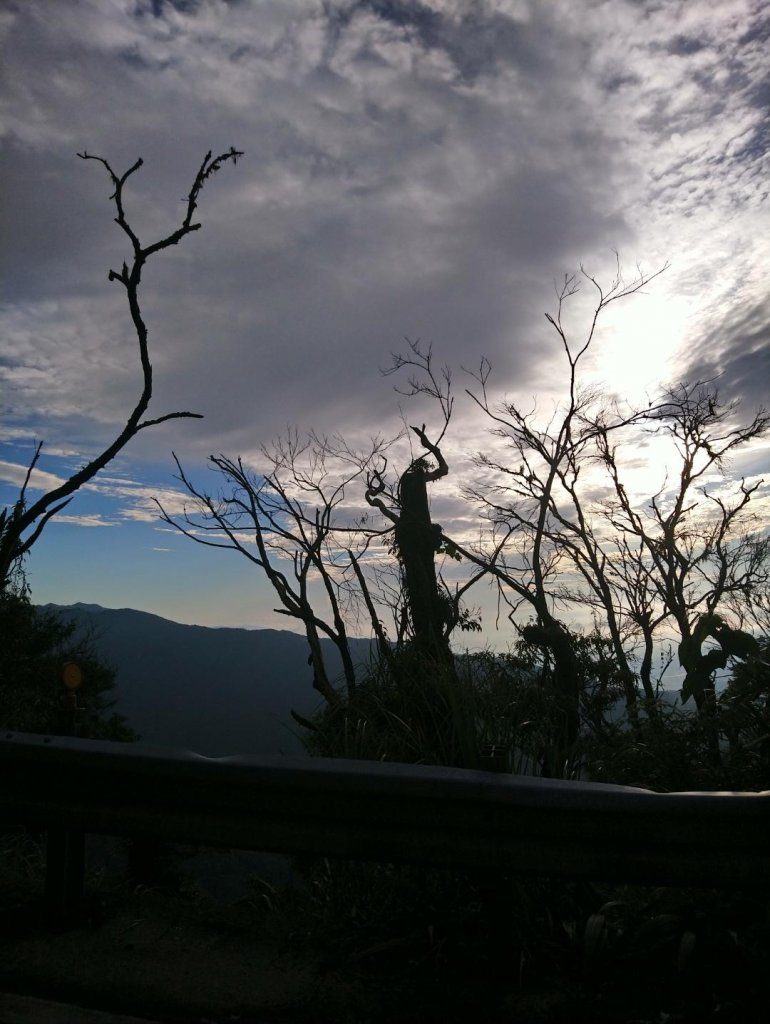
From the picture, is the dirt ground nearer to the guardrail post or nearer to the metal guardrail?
the guardrail post

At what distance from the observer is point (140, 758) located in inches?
113

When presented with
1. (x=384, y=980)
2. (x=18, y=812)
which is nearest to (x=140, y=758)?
(x=18, y=812)

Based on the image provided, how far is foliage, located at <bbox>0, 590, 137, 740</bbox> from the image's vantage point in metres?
18.0

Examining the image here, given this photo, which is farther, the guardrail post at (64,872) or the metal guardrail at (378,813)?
the guardrail post at (64,872)

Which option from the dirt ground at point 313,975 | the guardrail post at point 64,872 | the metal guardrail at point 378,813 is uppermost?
the metal guardrail at point 378,813

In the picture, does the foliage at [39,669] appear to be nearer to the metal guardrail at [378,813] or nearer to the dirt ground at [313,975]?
the metal guardrail at [378,813]

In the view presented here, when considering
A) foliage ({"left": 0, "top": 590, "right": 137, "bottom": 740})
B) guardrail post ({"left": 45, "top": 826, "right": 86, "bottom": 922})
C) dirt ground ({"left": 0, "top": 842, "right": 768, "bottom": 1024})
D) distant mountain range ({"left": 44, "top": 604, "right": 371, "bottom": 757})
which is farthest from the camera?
distant mountain range ({"left": 44, "top": 604, "right": 371, "bottom": 757})

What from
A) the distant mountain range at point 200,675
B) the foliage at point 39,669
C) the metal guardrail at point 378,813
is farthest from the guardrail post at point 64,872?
the distant mountain range at point 200,675

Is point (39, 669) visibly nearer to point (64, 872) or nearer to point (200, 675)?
point (64, 872)

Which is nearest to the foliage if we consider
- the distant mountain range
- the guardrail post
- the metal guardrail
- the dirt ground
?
the guardrail post

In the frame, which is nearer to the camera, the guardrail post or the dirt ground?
the dirt ground

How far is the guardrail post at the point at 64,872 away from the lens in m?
2.98

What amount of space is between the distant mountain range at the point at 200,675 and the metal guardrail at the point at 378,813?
8913 cm

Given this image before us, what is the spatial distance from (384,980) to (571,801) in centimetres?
95
